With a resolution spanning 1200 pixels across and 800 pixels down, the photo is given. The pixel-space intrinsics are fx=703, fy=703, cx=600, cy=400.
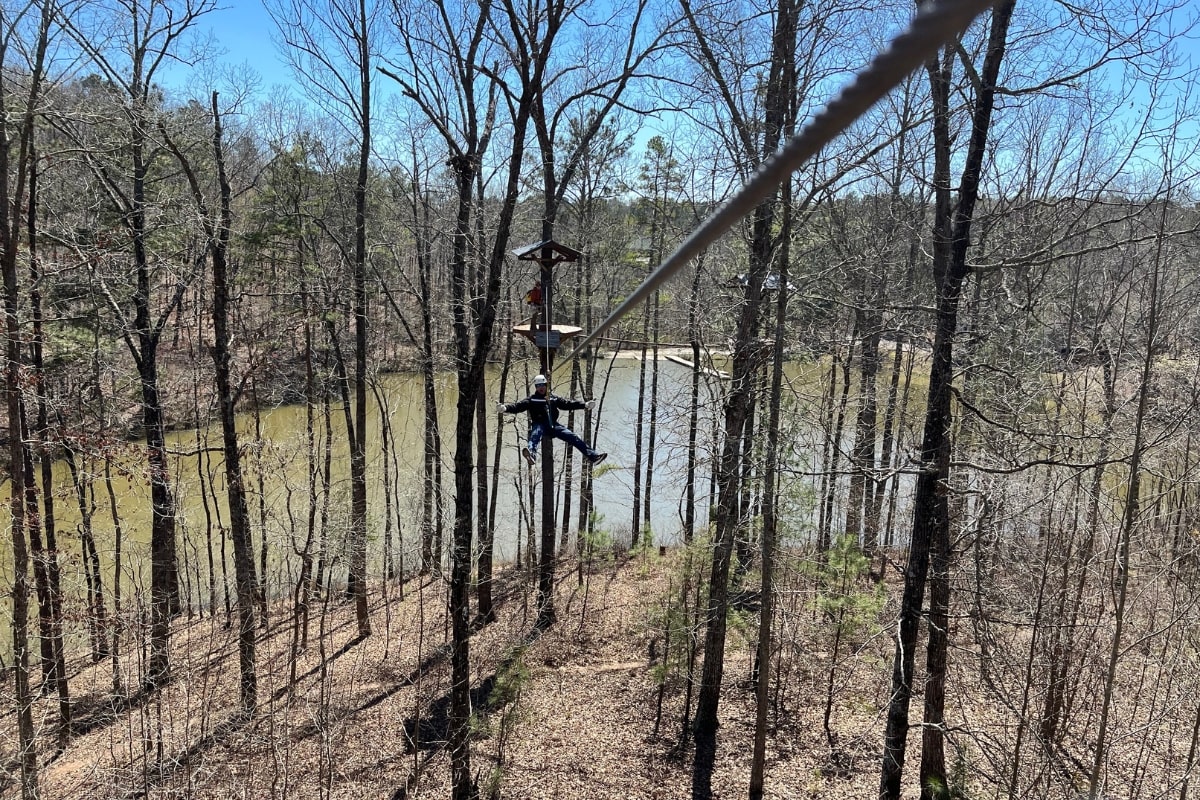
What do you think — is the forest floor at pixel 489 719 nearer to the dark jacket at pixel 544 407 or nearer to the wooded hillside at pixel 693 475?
the wooded hillside at pixel 693 475

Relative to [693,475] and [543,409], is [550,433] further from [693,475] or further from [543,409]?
[693,475]

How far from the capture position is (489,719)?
12.2 m

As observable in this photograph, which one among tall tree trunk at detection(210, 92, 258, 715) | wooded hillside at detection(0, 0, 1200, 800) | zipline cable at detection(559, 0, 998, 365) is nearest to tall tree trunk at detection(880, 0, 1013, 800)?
wooded hillside at detection(0, 0, 1200, 800)

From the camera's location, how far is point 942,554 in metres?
8.32

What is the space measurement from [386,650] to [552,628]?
358 centimetres

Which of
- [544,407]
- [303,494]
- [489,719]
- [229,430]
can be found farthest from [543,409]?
[303,494]

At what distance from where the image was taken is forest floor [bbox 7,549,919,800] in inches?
423

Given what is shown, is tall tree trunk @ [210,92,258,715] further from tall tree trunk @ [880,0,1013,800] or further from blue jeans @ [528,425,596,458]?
tall tree trunk @ [880,0,1013,800]

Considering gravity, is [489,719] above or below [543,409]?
below

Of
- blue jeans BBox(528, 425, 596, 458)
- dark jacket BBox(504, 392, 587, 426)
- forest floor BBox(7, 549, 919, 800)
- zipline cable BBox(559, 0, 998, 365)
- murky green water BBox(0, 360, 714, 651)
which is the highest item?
zipline cable BBox(559, 0, 998, 365)

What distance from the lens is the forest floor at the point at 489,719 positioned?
10734 mm

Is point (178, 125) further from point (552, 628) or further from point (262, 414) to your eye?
point (262, 414)

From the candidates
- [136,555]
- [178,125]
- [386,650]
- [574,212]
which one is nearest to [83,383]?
[136,555]

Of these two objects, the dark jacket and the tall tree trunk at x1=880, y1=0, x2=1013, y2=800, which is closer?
the tall tree trunk at x1=880, y1=0, x2=1013, y2=800
